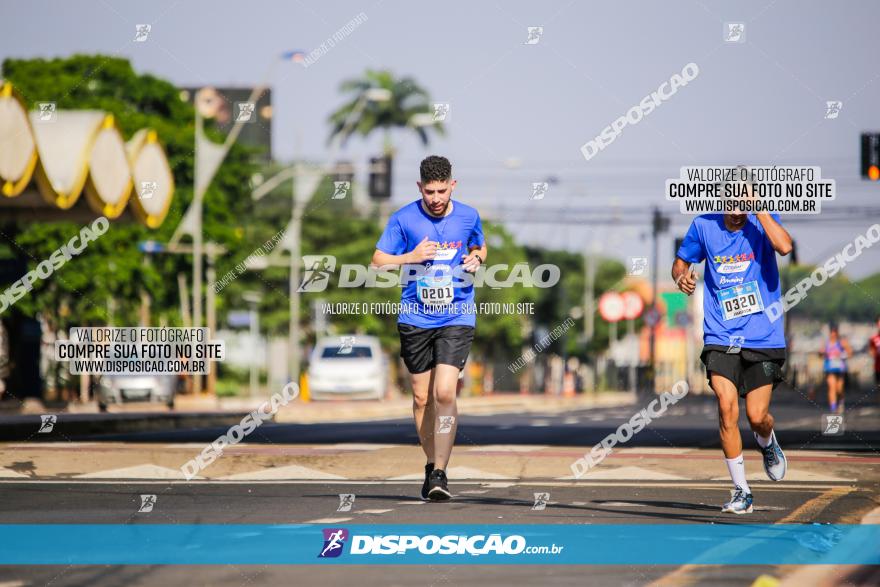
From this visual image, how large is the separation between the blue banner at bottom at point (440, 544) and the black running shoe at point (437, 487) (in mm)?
1320

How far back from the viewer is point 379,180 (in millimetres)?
31766

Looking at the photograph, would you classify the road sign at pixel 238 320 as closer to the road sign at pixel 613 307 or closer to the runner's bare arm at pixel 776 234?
the road sign at pixel 613 307

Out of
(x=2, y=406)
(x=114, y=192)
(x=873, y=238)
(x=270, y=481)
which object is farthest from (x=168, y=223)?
(x=270, y=481)

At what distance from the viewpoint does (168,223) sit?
45.5 metres

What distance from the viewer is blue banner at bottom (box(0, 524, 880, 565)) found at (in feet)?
22.2

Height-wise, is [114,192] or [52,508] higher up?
[114,192]

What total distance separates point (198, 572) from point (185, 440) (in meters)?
12.5

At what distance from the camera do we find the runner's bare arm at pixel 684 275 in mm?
9367

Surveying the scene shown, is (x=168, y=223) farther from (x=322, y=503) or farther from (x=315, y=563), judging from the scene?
(x=315, y=563)

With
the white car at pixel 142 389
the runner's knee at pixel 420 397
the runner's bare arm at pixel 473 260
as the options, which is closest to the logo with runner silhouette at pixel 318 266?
the white car at pixel 142 389

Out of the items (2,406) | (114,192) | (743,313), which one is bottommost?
(2,406)

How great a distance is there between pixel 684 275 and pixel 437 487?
77.9 inches

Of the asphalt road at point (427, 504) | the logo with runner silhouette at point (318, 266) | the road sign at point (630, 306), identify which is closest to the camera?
the asphalt road at point (427, 504)

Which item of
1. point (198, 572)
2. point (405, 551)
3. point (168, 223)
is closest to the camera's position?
point (198, 572)
